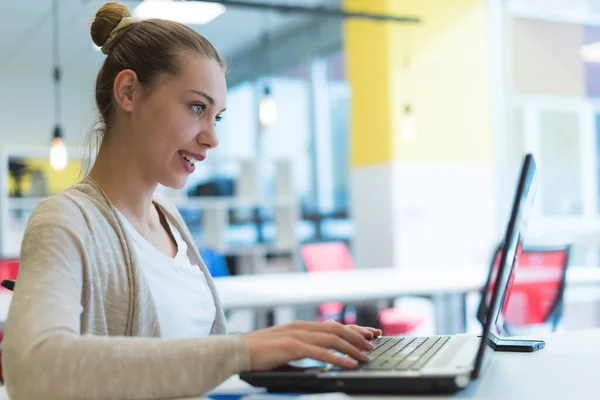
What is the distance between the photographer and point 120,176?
1250 mm

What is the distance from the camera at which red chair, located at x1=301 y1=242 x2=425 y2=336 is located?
165 inches

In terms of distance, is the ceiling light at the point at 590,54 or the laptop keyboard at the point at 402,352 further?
the ceiling light at the point at 590,54

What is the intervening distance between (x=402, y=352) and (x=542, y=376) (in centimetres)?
22

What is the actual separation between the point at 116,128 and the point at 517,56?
213 inches

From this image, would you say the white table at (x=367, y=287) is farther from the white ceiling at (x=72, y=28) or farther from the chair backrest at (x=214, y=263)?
the white ceiling at (x=72, y=28)

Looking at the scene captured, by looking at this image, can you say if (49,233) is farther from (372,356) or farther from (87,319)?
(372,356)

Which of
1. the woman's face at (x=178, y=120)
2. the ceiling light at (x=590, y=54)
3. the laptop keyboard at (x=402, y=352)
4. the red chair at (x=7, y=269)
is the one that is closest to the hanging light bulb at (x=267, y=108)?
the red chair at (x=7, y=269)

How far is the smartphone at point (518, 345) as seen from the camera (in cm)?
127

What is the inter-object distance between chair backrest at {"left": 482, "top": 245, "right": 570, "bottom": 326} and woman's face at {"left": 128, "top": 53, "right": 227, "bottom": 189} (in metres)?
2.61

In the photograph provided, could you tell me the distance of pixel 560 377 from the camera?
3.45ft

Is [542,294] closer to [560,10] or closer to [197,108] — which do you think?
[197,108]

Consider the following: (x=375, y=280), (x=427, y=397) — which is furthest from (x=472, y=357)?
(x=375, y=280)

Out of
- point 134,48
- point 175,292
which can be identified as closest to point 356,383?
point 175,292

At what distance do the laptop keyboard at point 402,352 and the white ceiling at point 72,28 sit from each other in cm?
565
